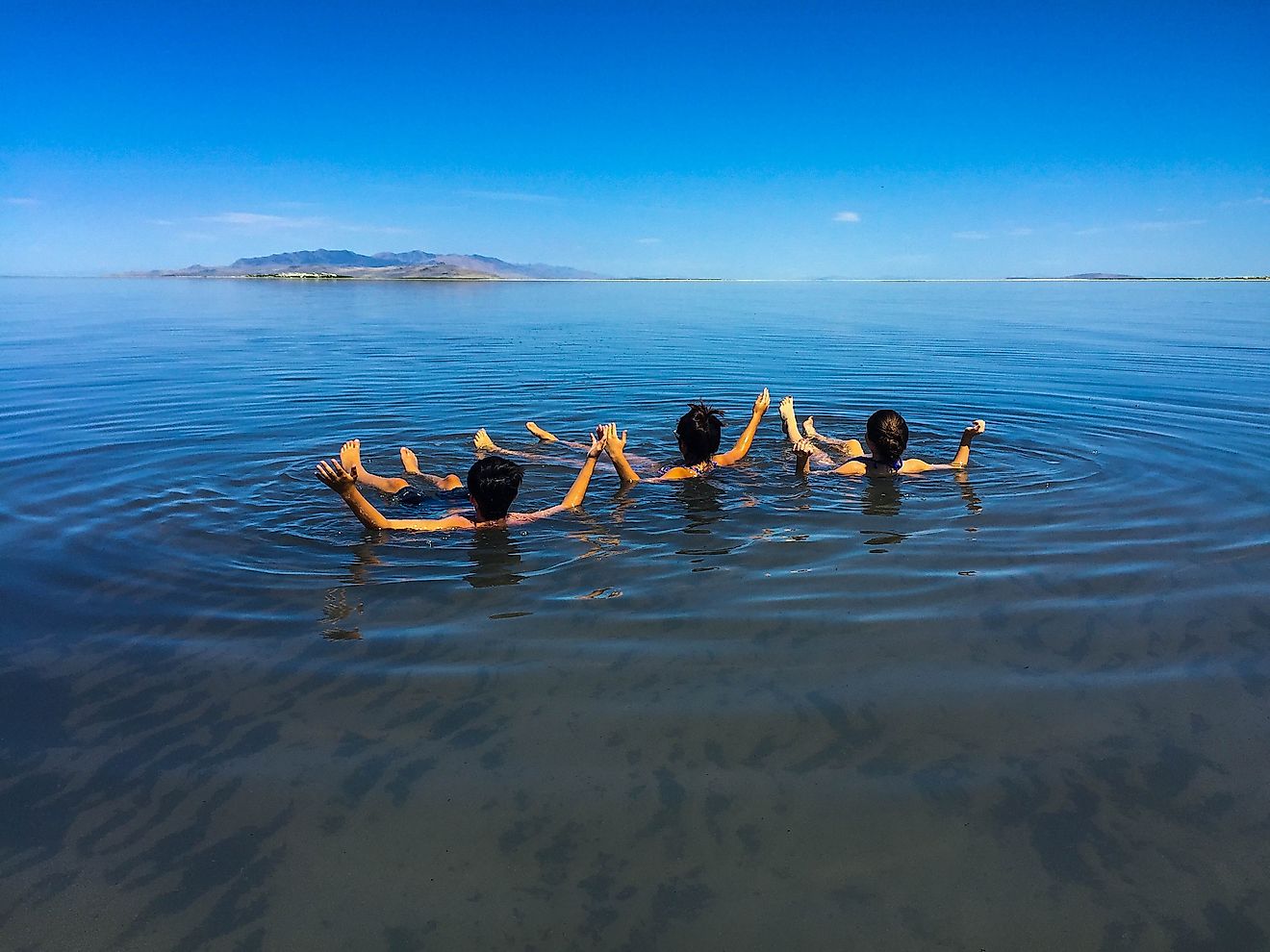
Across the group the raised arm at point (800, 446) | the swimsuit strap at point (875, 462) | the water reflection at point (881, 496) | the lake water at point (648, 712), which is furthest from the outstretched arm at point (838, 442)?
the water reflection at point (881, 496)

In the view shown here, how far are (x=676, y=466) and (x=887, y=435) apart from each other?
8.43 feet

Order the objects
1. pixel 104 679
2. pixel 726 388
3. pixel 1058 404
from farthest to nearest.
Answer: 1. pixel 726 388
2. pixel 1058 404
3. pixel 104 679

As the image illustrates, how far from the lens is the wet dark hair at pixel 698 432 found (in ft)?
31.1

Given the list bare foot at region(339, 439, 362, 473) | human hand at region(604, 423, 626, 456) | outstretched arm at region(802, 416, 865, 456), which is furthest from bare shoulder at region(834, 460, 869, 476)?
bare foot at region(339, 439, 362, 473)

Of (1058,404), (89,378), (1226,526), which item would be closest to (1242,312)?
(1058,404)

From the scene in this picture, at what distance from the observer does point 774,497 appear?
9281 mm

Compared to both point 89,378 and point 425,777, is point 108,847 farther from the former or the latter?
point 89,378

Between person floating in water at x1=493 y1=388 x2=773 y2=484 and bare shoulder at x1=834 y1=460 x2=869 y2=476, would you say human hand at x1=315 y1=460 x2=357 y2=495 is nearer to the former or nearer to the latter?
person floating in water at x1=493 y1=388 x2=773 y2=484

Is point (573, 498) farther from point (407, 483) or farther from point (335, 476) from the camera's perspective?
point (335, 476)

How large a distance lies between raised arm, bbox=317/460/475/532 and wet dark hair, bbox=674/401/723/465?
9.68 feet

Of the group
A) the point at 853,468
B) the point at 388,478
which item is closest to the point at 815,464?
the point at 853,468

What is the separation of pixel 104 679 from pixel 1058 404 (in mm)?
15350

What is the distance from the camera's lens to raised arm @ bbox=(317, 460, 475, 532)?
636 cm

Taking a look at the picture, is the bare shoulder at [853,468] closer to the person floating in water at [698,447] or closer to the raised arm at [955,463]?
the raised arm at [955,463]
